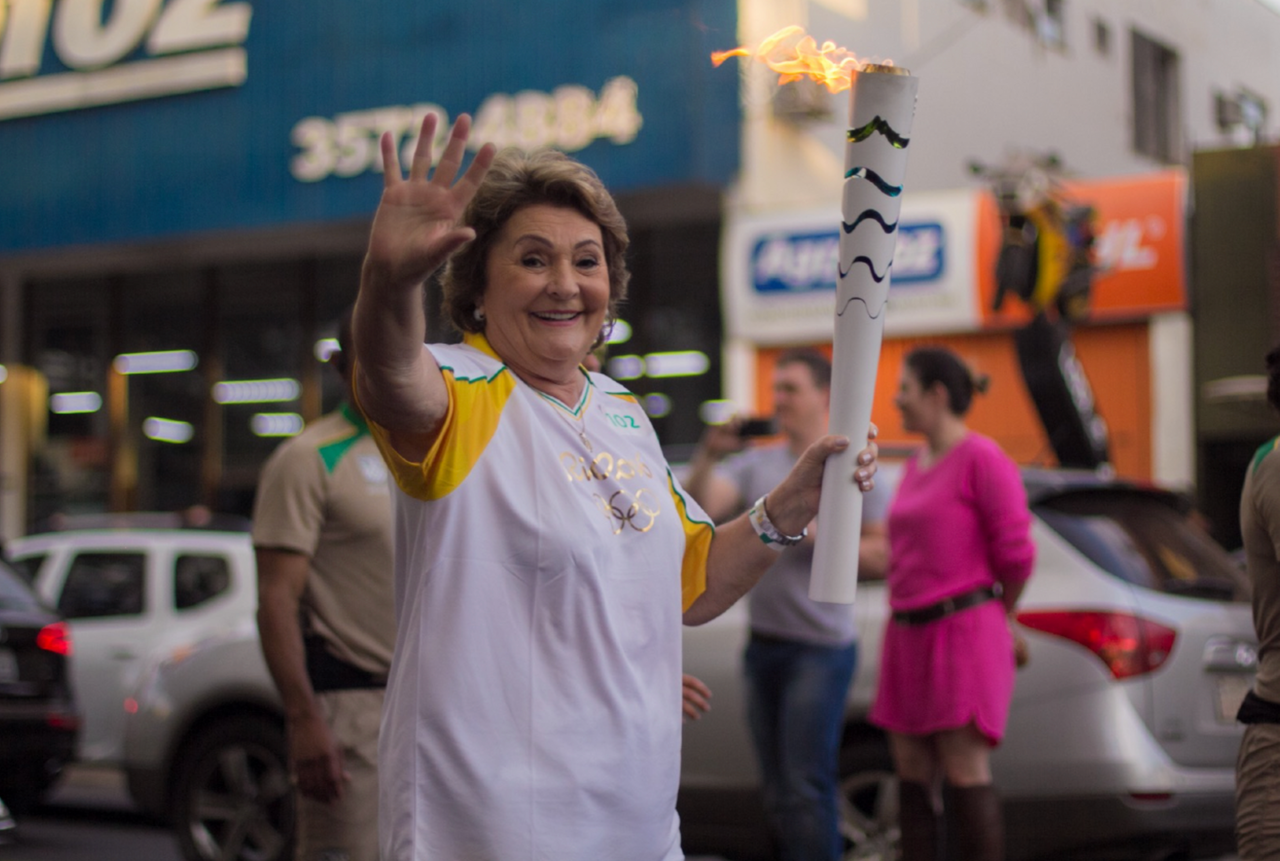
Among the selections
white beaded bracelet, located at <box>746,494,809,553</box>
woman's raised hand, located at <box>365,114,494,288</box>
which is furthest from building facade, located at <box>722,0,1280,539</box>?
woman's raised hand, located at <box>365,114,494,288</box>

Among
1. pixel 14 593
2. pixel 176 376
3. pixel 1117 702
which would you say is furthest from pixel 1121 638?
pixel 176 376

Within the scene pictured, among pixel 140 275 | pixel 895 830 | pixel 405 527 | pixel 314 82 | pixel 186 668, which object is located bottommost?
pixel 895 830

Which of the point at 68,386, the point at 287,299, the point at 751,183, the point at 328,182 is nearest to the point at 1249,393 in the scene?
the point at 751,183

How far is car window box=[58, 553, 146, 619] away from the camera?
9812 millimetres

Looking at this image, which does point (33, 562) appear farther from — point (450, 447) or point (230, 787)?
point (450, 447)

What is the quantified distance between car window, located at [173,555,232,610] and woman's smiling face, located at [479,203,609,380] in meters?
7.55

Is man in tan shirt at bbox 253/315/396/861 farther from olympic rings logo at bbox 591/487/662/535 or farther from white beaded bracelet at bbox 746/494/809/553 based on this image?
olympic rings logo at bbox 591/487/662/535

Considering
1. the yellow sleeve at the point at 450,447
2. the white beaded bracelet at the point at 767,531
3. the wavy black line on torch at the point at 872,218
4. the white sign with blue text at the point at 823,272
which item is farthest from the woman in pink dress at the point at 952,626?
the white sign with blue text at the point at 823,272

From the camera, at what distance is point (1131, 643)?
231 inches

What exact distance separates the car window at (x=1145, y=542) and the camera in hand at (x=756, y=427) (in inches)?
47.0

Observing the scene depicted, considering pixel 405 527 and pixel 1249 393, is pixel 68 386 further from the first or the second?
pixel 405 527

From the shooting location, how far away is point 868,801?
21.1ft

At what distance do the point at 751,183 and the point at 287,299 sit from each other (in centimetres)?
619

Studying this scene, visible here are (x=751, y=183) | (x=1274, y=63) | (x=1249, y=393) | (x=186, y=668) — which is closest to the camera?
(x=186, y=668)
